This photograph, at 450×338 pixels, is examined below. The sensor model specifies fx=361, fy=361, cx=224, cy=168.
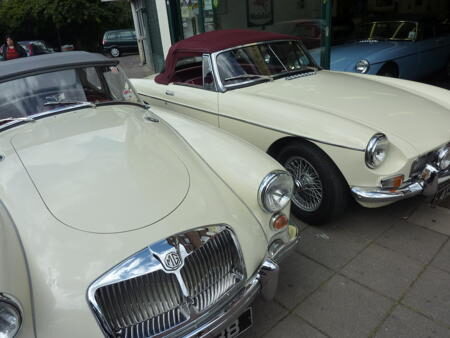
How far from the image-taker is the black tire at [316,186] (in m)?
2.93

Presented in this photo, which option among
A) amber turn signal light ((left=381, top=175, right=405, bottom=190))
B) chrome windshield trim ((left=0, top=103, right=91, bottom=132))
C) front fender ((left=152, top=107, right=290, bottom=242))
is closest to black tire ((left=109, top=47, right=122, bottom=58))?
chrome windshield trim ((left=0, top=103, right=91, bottom=132))

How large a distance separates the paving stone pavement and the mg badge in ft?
2.89

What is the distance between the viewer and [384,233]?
10.0 ft

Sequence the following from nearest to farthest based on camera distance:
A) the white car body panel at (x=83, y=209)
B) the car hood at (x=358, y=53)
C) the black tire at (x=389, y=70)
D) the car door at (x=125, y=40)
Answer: the white car body panel at (x=83, y=209) < the car hood at (x=358, y=53) < the black tire at (x=389, y=70) < the car door at (x=125, y=40)

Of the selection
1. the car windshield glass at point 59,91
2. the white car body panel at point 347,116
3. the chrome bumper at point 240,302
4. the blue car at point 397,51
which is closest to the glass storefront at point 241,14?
the blue car at point 397,51

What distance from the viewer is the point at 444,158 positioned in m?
2.92

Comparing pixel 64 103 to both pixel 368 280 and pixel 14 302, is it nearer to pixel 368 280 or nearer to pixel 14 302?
pixel 14 302

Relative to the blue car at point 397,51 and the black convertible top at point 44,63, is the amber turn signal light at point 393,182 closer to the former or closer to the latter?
the black convertible top at point 44,63

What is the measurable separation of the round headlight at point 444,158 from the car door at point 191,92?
209cm

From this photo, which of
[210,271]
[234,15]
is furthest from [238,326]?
[234,15]

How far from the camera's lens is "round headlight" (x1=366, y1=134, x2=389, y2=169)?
264 centimetres

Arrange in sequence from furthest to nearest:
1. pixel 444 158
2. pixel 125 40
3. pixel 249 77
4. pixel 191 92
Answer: pixel 125 40 < pixel 191 92 < pixel 249 77 < pixel 444 158

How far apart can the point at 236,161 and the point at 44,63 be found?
175cm

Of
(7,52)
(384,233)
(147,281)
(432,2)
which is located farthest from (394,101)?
(7,52)
